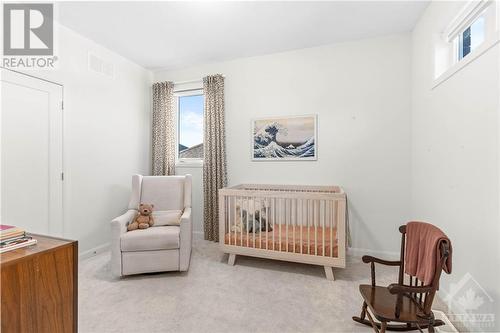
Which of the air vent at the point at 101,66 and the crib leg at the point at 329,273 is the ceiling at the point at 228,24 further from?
the crib leg at the point at 329,273

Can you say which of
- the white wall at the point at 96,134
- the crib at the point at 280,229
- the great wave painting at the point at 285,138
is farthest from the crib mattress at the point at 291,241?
the white wall at the point at 96,134

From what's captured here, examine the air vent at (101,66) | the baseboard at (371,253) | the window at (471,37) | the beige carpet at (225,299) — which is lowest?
the beige carpet at (225,299)

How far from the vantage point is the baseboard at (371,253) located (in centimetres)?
291

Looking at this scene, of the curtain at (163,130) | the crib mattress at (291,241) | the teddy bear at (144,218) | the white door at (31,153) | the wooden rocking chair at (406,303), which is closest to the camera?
the wooden rocking chair at (406,303)

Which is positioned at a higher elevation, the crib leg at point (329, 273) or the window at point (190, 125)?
the window at point (190, 125)

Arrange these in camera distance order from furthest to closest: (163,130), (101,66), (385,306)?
(163,130), (101,66), (385,306)

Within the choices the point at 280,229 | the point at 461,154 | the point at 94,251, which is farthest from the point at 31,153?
the point at 461,154

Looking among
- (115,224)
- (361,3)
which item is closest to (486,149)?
(361,3)

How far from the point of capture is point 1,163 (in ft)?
7.16

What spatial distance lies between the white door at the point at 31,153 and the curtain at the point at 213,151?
5.46 ft

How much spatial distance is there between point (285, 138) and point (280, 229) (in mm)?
1231

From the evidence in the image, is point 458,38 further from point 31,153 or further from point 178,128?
point 31,153

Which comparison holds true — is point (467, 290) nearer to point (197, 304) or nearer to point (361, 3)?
point (197, 304)

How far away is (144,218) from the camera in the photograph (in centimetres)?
273
